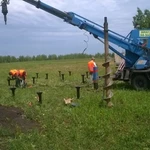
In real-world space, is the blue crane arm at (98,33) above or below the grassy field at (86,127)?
above

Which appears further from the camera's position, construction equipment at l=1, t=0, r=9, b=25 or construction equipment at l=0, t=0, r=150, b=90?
construction equipment at l=0, t=0, r=150, b=90

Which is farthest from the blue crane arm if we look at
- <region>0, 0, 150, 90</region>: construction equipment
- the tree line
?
the tree line

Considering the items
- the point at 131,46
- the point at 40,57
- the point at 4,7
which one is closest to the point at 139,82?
the point at 131,46

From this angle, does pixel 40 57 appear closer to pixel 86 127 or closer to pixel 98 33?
pixel 98 33

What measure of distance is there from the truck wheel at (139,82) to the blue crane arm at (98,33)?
101 cm

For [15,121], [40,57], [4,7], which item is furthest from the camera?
[40,57]

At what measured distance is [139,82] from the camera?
48.0 ft

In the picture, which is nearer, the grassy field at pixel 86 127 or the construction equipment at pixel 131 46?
the grassy field at pixel 86 127

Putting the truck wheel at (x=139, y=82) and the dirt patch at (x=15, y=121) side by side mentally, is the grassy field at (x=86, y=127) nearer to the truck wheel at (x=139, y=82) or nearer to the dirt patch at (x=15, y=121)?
the dirt patch at (x=15, y=121)

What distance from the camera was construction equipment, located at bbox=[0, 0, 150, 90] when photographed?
577 inches

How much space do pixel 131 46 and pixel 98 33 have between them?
5.54ft

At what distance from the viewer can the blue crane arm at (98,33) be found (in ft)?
49.9

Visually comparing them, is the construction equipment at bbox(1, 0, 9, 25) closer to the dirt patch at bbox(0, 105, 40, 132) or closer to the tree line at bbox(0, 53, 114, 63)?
the dirt patch at bbox(0, 105, 40, 132)

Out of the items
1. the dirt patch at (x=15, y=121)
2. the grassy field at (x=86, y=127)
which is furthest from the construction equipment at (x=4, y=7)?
the dirt patch at (x=15, y=121)
